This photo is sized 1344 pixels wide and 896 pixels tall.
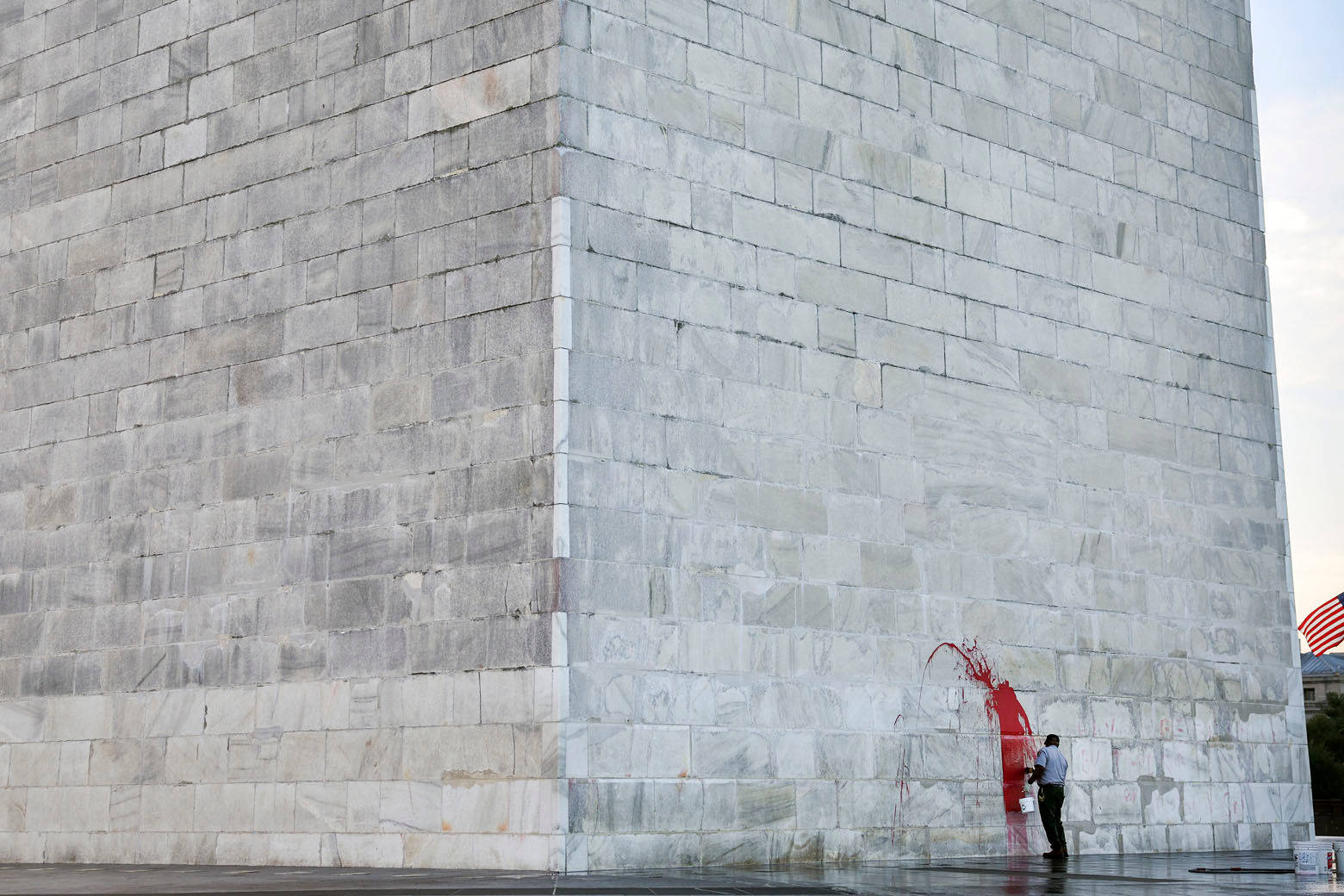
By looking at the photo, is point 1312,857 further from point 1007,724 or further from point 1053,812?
point 1007,724

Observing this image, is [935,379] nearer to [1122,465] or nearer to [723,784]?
[1122,465]

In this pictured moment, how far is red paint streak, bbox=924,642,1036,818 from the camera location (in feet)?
66.9

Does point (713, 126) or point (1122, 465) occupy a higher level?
point (713, 126)

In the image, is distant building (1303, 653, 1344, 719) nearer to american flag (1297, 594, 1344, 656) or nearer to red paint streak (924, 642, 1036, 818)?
american flag (1297, 594, 1344, 656)

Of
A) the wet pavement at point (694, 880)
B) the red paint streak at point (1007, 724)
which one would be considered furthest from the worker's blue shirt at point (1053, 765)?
the wet pavement at point (694, 880)

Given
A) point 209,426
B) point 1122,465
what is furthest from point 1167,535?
point 209,426

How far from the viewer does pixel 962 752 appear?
20141 mm

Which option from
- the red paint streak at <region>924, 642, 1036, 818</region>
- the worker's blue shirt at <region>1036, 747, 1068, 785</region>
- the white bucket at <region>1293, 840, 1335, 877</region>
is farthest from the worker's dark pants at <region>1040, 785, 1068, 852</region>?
the white bucket at <region>1293, 840, 1335, 877</region>

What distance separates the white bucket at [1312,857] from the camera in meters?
17.6

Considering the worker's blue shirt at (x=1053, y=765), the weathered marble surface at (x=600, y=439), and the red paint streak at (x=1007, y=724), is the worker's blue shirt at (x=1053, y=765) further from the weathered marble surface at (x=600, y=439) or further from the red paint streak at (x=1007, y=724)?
the weathered marble surface at (x=600, y=439)

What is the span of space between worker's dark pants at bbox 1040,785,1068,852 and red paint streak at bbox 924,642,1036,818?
0.40m

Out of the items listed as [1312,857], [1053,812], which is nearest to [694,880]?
[1053,812]

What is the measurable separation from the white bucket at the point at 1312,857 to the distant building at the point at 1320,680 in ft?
273

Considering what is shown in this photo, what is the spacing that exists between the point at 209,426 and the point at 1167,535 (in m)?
12.2
